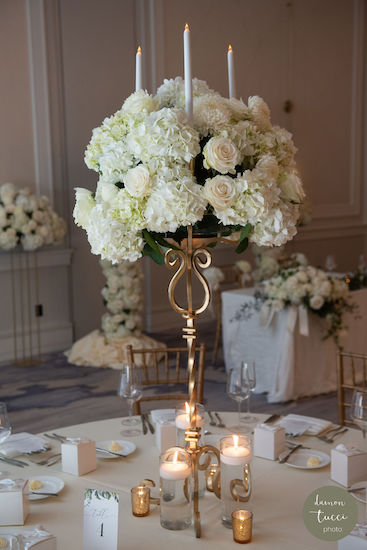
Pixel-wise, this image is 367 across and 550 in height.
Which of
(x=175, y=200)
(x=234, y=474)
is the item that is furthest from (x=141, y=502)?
(x=175, y=200)

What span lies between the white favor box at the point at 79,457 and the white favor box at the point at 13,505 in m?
0.30

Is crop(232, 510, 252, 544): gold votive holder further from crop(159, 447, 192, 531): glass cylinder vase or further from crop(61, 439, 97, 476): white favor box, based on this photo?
crop(61, 439, 97, 476): white favor box

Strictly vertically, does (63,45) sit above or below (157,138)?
above

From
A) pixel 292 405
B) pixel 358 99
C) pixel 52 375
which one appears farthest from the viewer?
pixel 358 99

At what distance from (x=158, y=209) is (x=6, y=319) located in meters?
5.27

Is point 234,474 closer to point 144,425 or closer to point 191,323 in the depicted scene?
point 191,323

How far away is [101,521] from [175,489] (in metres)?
0.21

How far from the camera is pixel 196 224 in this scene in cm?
167

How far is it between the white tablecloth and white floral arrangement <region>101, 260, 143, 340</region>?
1157 millimetres

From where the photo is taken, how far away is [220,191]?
1508 mm

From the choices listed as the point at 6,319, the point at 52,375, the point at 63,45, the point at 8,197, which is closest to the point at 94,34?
the point at 63,45

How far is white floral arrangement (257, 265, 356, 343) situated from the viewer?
4.88 meters

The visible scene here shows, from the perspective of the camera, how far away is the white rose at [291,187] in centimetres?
164

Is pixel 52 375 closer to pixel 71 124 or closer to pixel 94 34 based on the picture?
pixel 71 124
